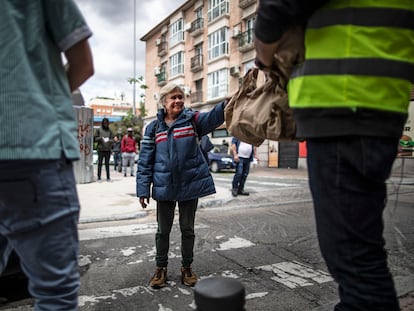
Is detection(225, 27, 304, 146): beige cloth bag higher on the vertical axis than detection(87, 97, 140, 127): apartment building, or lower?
lower

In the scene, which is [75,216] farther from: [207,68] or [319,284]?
[207,68]

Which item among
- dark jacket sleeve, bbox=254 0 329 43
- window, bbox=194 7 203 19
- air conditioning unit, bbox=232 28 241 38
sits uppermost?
window, bbox=194 7 203 19

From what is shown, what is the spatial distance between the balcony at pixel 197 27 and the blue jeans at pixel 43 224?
3362cm

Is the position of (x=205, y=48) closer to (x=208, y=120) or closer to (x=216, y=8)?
(x=216, y=8)

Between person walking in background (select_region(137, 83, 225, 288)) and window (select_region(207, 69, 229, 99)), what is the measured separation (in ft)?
88.2

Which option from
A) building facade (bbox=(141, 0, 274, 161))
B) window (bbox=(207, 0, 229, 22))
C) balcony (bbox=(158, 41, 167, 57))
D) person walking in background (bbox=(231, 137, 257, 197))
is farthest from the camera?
balcony (bbox=(158, 41, 167, 57))

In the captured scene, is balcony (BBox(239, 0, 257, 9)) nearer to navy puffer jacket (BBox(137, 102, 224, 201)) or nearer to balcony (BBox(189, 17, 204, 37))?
balcony (BBox(189, 17, 204, 37))

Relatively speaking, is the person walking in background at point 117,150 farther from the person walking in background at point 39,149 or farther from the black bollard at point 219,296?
the black bollard at point 219,296

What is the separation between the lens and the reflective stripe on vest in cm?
136

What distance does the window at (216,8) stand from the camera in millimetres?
29891

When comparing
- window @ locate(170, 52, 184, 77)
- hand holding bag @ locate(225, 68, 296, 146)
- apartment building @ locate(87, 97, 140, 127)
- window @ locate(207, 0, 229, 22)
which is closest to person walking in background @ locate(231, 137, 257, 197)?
hand holding bag @ locate(225, 68, 296, 146)

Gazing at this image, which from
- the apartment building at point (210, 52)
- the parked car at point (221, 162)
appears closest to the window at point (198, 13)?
the apartment building at point (210, 52)

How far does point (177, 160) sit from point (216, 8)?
Answer: 30.5m

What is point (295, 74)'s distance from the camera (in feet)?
5.01
